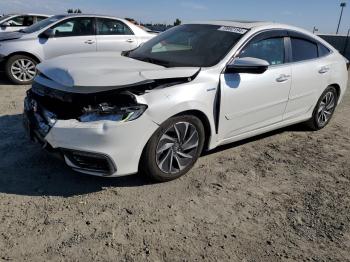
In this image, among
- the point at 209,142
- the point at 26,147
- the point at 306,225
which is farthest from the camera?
the point at 26,147

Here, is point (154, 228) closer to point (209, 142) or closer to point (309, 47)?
point (209, 142)

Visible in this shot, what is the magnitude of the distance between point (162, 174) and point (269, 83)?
1.75 meters

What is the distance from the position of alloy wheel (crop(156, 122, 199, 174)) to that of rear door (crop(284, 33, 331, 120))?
1724 mm

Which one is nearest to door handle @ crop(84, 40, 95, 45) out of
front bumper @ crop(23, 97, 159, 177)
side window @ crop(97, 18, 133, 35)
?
side window @ crop(97, 18, 133, 35)

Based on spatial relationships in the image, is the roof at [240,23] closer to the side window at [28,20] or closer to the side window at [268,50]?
the side window at [268,50]

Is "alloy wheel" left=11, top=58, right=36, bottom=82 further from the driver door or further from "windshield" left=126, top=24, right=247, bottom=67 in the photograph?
the driver door

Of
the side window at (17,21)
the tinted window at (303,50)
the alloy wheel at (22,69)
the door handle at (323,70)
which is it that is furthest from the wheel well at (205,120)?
the side window at (17,21)

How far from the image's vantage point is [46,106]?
3648 millimetres

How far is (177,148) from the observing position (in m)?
3.88

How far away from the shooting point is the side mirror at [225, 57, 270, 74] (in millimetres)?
4043

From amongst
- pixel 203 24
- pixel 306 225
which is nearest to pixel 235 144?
pixel 203 24

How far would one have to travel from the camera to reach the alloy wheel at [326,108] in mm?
5846

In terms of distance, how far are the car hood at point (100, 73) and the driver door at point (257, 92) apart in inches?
21.4

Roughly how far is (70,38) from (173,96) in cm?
566
